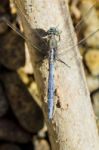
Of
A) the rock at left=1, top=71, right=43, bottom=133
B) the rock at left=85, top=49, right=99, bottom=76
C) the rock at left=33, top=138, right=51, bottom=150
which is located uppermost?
the rock at left=85, top=49, right=99, bottom=76

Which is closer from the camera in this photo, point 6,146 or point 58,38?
point 58,38

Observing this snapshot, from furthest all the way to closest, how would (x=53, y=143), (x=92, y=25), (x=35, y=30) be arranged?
(x=92, y=25) < (x=53, y=143) < (x=35, y=30)

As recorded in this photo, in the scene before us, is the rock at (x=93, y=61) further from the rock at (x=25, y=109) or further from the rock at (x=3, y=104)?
the rock at (x=3, y=104)

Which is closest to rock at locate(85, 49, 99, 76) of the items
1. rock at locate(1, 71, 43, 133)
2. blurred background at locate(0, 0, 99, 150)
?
blurred background at locate(0, 0, 99, 150)

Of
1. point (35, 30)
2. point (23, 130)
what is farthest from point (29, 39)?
point (23, 130)

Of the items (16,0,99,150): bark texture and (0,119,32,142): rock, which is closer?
(16,0,99,150): bark texture

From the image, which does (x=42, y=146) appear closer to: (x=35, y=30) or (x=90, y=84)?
(x=90, y=84)

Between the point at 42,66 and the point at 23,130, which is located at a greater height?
the point at 42,66

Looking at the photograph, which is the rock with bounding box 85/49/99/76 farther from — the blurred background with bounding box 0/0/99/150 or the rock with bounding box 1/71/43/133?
the rock with bounding box 1/71/43/133
